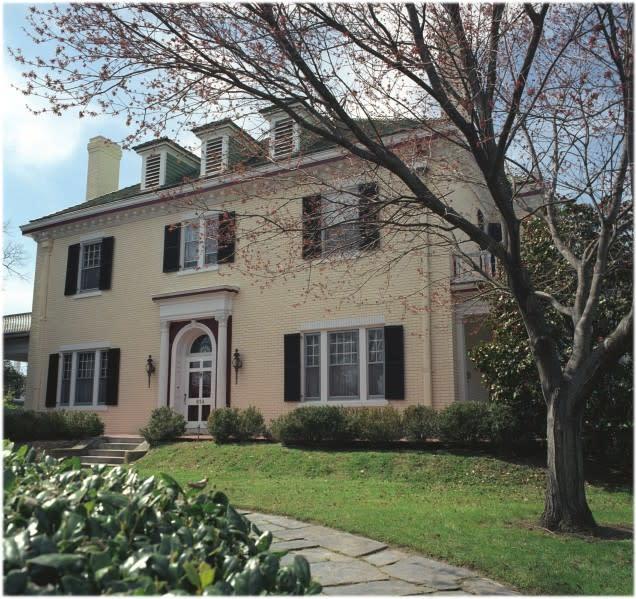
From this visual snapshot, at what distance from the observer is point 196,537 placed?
2676 millimetres

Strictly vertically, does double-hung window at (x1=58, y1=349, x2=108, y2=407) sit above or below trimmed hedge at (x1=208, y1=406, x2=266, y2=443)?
above

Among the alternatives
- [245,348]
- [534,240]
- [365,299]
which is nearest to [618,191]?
[534,240]

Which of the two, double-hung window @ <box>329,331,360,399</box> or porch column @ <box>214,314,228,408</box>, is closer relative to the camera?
double-hung window @ <box>329,331,360,399</box>

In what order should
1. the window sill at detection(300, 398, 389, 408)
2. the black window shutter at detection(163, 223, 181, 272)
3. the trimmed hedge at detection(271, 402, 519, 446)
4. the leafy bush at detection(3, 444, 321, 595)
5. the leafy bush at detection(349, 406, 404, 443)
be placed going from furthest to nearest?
the black window shutter at detection(163, 223, 181, 272) → the window sill at detection(300, 398, 389, 408) → the leafy bush at detection(349, 406, 404, 443) → the trimmed hedge at detection(271, 402, 519, 446) → the leafy bush at detection(3, 444, 321, 595)

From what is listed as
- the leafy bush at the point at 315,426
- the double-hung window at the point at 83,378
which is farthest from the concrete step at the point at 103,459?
the leafy bush at the point at 315,426

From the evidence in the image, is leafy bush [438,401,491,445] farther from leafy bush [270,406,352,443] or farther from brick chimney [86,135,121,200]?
brick chimney [86,135,121,200]

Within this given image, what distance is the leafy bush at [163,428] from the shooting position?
588 inches

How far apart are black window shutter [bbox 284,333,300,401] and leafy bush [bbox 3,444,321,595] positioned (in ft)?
37.9

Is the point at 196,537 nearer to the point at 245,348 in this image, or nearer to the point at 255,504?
the point at 255,504

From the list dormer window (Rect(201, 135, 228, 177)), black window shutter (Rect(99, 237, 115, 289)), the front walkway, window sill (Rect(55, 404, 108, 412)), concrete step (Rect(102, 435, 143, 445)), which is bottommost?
the front walkway

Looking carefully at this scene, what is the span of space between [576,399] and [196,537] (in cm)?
558

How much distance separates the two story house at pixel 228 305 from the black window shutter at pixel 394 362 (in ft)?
0.07

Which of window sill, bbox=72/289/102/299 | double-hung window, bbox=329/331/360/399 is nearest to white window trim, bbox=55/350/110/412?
window sill, bbox=72/289/102/299

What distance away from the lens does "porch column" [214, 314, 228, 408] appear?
52.3ft
